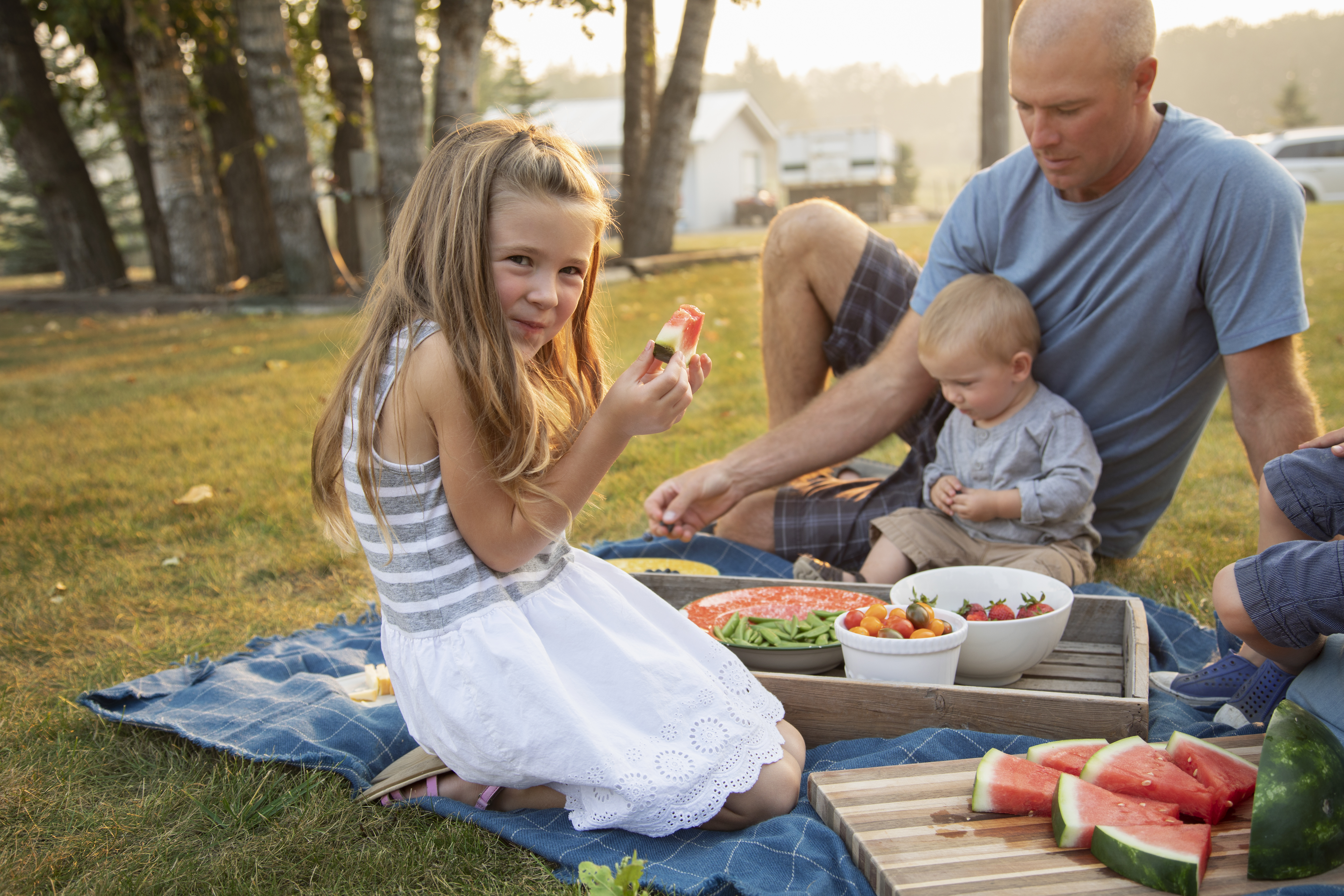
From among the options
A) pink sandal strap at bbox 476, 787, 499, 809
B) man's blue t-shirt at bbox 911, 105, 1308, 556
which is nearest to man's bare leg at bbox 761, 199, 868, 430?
man's blue t-shirt at bbox 911, 105, 1308, 556

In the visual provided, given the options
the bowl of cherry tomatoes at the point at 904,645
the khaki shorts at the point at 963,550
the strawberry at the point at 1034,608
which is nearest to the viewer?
the bowl of cherry tomatoes at the point at 904,645

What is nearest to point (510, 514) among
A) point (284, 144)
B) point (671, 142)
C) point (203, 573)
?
point (203, 573)

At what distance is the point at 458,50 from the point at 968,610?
330 inches

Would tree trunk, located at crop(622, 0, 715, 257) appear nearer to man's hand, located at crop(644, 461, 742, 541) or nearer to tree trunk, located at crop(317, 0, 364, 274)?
tree trunk, located at crop(317, 0, 364, 274)

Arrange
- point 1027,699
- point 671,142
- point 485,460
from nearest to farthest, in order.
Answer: point 485,460 → point 1027,699 → point 671,142

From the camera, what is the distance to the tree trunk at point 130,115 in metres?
11.6

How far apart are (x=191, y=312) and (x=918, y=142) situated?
330 ft

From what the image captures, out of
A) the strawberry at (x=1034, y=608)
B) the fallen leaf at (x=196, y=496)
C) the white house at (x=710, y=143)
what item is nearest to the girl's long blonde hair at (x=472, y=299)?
the strawberry at (x=1034, y=608)

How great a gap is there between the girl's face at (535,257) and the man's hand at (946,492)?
1.53 meters

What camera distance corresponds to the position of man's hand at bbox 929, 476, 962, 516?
3043mm

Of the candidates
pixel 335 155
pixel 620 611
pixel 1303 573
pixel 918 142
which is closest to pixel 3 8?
pixel 335 155

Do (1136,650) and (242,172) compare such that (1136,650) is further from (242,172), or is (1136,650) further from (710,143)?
(710,143)

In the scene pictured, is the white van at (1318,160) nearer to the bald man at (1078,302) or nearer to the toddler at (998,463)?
the bald man at (1078,302)

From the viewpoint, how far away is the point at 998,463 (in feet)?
9.90
